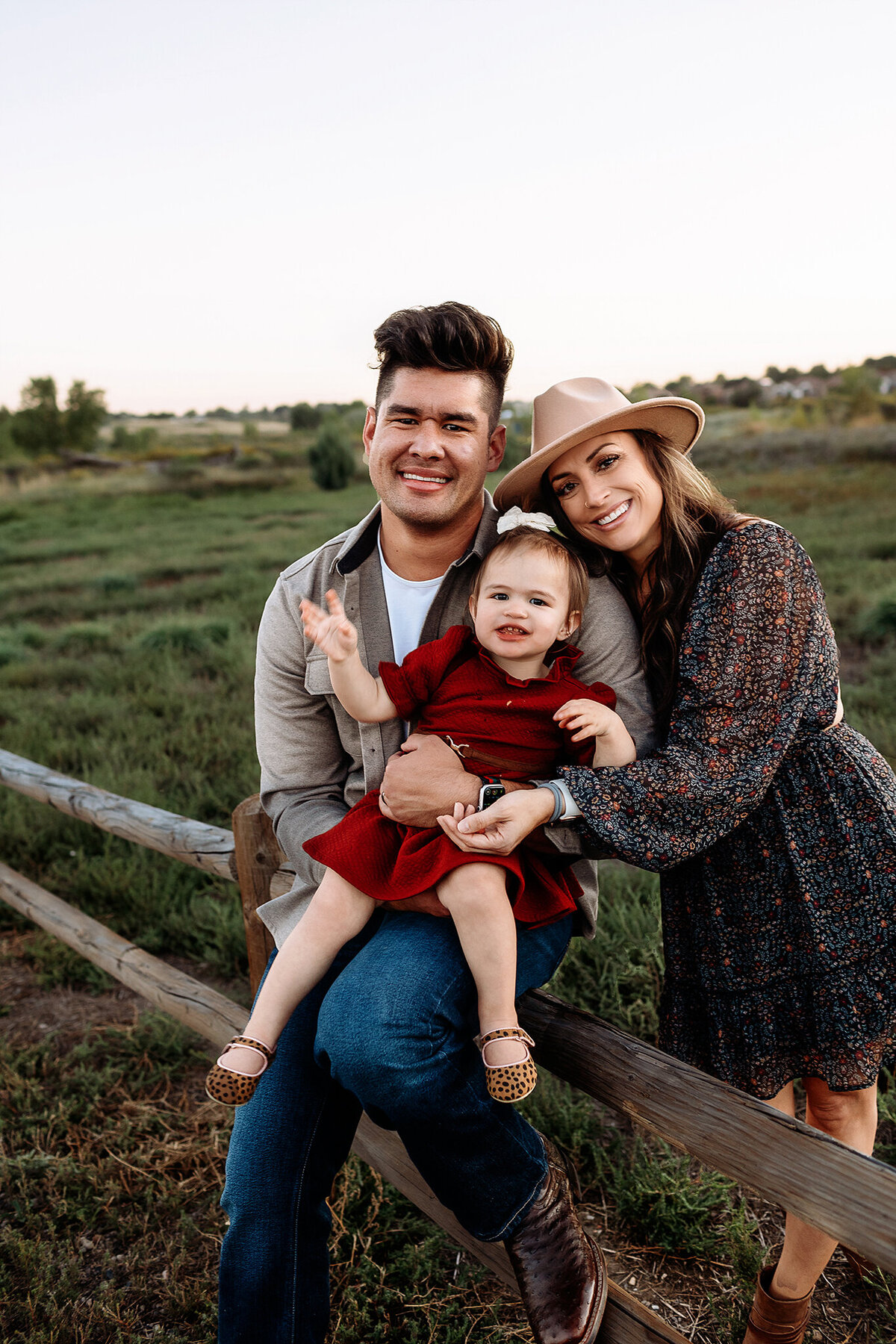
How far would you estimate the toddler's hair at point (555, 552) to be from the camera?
228 centimetres

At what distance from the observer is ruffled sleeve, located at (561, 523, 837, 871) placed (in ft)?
6.48

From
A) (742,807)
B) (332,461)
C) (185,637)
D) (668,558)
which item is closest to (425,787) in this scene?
(742,807)

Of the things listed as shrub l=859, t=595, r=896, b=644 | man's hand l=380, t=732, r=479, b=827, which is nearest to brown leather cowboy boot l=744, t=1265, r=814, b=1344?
man's hand l=380, t=732, r=479, b=827

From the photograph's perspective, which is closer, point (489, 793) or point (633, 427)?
point (489, 793)

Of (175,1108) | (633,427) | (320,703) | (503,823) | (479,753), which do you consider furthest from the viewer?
→ (175,1108)

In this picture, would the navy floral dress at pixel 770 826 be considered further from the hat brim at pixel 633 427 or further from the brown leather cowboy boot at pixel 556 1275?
the brown leather cowboy boot at pixel 556 1275

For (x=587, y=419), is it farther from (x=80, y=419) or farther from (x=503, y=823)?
(x=80, y=419)

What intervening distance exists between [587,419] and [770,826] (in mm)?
1140

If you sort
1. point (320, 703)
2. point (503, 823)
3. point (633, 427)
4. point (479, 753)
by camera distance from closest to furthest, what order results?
1. point (503, 823)
2. point (479, 753)
3. point (633, 427)
4. point (320, 703)

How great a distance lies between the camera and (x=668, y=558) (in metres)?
2.26

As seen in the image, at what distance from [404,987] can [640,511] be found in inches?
52.0

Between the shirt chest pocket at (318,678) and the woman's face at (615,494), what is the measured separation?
0.83 m

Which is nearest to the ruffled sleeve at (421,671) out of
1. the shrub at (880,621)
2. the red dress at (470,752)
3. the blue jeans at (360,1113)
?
the red dress at (470,752)

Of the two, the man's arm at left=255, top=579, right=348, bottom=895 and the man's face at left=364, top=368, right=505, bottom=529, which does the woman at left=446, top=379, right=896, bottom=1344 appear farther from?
the man's arm at left=255, top=579, right=348, bottom=895
